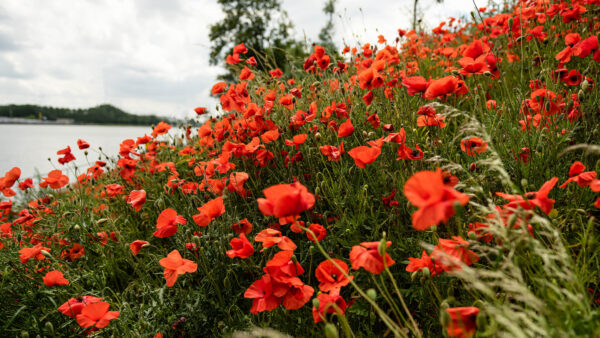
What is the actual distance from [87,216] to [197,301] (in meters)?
1.50

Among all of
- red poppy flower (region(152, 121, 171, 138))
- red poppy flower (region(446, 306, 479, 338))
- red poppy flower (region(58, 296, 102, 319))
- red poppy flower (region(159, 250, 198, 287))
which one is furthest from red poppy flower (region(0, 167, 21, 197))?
red poppy flower (region(446, 306, 479, 338))

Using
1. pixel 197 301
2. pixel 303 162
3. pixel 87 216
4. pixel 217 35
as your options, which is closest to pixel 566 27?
pixel 303 162

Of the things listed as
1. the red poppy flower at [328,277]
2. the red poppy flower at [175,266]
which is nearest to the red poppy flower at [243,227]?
the red poppy flower at [175,266]

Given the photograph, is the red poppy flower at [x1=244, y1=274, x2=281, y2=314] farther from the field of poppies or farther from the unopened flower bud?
the unopened flower bud

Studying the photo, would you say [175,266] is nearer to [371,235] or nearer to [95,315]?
[95,315]

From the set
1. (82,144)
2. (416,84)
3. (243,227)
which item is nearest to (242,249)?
(243,227)

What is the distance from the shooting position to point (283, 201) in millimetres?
873

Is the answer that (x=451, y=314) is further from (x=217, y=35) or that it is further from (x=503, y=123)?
(x=217, y=35)

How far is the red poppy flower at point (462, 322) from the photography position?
0.81 meters

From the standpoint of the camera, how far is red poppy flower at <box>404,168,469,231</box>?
2.26 ft

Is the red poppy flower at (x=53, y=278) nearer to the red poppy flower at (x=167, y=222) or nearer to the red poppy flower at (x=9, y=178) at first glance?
the red poppy flower at (x=167, y=222)

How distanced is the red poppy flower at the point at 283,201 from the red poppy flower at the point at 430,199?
0.31 m

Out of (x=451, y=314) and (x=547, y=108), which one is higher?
(x=547, y=108)

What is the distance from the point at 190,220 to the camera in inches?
81.7
